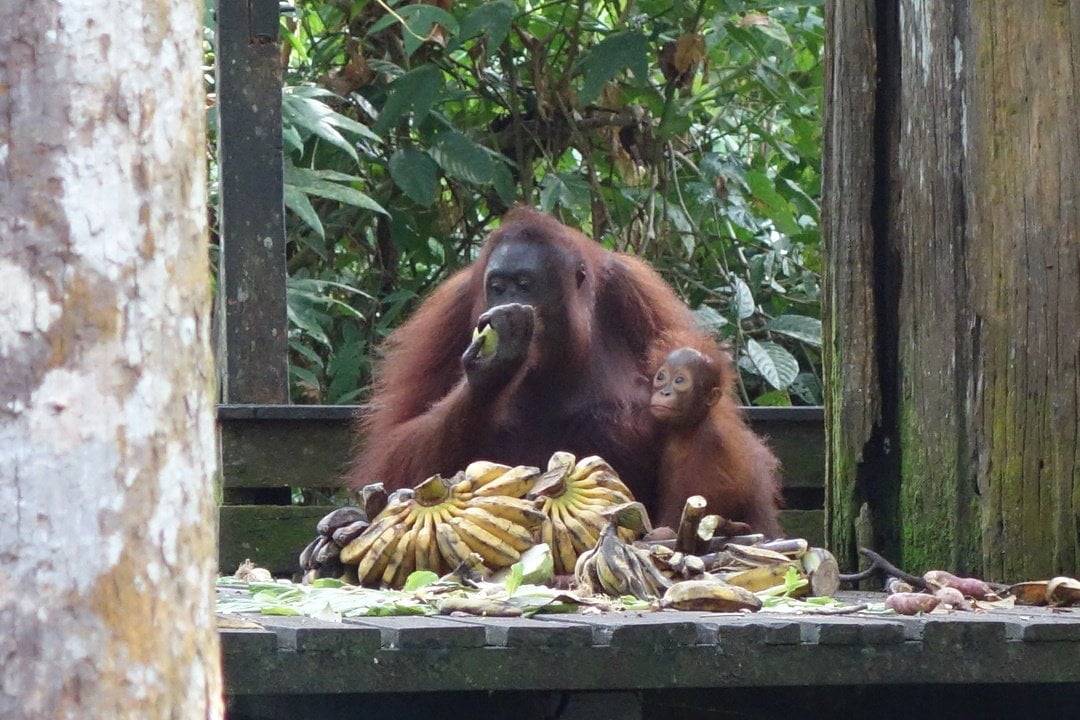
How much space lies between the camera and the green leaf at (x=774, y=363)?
6055 millimetres

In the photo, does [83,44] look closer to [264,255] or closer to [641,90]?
[264,255]

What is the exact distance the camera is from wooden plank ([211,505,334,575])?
4.62 m

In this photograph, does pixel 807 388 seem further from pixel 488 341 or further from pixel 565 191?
pixel 488 341

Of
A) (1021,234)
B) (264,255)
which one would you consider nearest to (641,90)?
(264,255)

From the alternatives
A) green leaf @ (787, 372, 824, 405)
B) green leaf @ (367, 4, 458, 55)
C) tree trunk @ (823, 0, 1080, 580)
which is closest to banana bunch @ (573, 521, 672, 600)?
tree trunk @ (823, 0, 1080, 580)

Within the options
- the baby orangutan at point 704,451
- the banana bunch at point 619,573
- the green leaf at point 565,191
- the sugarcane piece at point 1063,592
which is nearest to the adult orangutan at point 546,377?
the baby orangutan at point 704,451

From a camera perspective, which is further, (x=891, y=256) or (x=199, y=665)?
(x=891, y=256)

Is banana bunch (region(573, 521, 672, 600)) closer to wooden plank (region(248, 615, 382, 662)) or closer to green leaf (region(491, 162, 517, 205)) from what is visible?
wooden plank (region(248, 615, 382, 662))

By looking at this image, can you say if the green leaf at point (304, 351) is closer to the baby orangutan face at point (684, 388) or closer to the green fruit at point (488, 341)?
the green fruit at point (488, 341)

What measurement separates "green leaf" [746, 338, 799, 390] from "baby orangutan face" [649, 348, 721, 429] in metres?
2.05

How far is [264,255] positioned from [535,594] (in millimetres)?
2084

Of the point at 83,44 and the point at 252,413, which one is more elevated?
the point at 83,44

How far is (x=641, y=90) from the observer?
6.57 metres

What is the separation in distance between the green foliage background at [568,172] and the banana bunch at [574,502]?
2.36m
